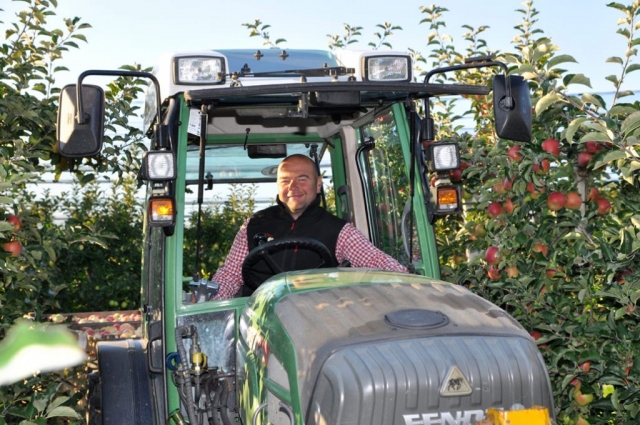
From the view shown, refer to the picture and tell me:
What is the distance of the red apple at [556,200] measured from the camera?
3.95 metres

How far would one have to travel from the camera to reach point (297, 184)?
3.74 m

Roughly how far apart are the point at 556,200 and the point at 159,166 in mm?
1967

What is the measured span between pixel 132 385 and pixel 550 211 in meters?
2.15

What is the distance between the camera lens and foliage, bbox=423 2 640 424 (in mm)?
A: 3318

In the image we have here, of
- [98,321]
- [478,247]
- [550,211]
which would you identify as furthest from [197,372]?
[98,321]

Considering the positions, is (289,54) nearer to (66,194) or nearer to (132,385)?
(132,385)

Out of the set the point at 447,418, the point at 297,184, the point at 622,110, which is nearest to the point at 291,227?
the point at 297,184

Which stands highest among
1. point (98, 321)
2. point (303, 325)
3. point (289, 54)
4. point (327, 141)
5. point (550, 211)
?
point (289, 54)

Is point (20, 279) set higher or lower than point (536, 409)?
higher

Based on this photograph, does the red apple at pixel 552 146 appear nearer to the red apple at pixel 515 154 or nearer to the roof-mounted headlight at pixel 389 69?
the red apple at pixel 515 154

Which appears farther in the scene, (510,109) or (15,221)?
(15,221)

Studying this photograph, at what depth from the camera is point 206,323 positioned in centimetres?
313

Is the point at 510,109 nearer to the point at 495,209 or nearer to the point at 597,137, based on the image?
the point at 597,137

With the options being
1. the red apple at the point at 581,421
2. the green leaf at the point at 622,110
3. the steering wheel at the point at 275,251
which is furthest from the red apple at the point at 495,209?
the steering wheel at the point at 275,251
